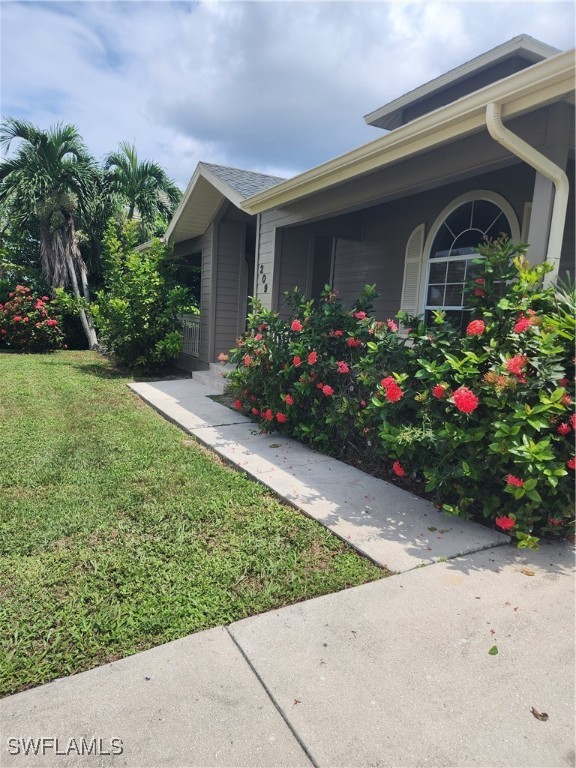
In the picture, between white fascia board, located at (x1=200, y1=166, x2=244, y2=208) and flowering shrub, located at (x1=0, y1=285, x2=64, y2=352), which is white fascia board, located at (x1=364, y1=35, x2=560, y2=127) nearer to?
white fascia board, located at (x1=200, y1=166, x2=244, y2=208)

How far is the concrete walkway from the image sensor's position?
155 centimetres

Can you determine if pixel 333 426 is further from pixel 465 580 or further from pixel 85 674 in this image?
pixel 85 674

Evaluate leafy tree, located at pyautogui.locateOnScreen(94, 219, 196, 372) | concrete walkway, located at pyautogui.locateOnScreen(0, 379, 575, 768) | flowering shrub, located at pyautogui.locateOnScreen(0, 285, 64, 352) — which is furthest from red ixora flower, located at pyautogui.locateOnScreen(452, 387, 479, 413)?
flowering shrub, located at pyautogui.locateOnScreen(0, 285, 64, 352)

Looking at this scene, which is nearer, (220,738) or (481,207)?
(220,738)

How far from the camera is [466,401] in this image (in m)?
2.90

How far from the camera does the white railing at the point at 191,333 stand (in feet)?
32.4

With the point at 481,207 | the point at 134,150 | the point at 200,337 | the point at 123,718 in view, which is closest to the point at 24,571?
the point at 123,718

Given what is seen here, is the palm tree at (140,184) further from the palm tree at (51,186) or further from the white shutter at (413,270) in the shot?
the white shutter at (413,270)

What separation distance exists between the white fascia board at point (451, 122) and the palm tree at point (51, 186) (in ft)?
28.6

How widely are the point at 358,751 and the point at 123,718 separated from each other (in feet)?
2.71

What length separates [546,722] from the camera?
1674mm

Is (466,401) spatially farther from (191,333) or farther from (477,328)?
(191,333)

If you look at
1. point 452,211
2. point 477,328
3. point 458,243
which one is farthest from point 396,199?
point 477,328

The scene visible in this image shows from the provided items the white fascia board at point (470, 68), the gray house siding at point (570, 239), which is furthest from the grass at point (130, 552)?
the white fascia board at point (470, 68)
